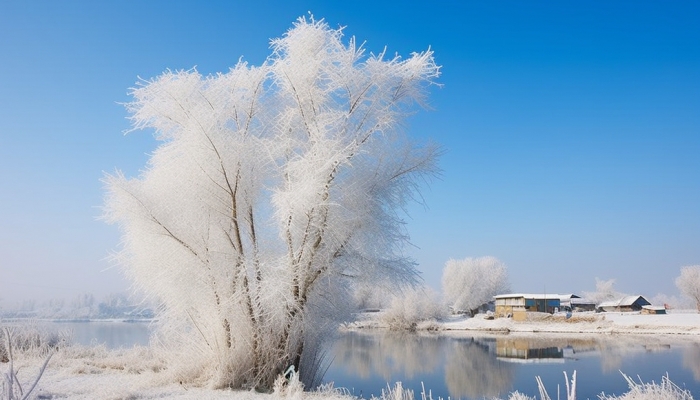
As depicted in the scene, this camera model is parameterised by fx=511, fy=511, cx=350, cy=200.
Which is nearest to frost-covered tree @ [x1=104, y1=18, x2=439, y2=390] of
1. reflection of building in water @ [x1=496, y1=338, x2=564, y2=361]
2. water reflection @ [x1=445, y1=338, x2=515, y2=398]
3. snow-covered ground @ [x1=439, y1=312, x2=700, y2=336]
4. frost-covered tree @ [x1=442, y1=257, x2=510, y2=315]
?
water reflection @ [x1=445, y1=338, x2=515, y2=398]

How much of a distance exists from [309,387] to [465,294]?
225 ft

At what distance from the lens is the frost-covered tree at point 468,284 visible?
251 feet

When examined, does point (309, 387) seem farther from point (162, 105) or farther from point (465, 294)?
point (465, 294)

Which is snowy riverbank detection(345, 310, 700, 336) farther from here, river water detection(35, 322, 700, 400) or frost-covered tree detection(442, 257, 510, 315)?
frost-covered tree detection(442, 257, 510, 315)

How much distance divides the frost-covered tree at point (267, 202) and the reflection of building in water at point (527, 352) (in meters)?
18.6

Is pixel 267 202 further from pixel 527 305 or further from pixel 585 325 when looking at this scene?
pixel 527 305

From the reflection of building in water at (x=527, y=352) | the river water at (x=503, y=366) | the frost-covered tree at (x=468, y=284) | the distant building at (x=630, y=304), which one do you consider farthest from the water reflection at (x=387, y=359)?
the distant building at (x=630, y=304)

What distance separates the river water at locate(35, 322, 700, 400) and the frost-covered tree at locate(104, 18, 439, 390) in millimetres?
2402

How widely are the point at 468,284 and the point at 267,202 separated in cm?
7049

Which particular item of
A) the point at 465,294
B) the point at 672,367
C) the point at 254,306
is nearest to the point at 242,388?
the point at 254,306

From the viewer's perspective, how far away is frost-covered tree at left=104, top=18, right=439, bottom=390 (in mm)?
9297

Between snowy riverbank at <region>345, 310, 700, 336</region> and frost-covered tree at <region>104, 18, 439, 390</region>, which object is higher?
frost-covered tree at <region>104, 18, 439, 390</region>

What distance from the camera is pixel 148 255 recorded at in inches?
376

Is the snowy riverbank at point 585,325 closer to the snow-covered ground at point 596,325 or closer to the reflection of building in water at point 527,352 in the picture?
the snow-covered ground at point 596,325
